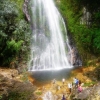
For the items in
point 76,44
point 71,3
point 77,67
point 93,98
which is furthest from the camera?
point 71,3

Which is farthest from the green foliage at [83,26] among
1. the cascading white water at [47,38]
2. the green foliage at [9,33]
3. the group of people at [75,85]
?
the green foliage at [9,33]

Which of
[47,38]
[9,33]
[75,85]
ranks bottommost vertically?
[75,85]

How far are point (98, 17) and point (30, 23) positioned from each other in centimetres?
655

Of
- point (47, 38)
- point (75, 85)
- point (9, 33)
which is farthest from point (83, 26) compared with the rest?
point (75, 85)

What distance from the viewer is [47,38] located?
934 inches

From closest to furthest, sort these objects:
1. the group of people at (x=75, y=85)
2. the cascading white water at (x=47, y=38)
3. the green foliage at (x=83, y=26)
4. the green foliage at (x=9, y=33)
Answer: the group of people at (x=75, y=85) < the green foliage at (x=9, y=33) < the cascading white water at (x=47, y=38) < the green foliage at (x=83, y=26)

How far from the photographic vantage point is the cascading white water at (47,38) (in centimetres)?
2222

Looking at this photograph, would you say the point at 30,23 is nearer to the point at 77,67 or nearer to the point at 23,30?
the point at 23,30

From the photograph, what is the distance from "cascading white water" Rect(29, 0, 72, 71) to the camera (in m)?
22.2

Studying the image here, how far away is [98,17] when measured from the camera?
24.1 metres

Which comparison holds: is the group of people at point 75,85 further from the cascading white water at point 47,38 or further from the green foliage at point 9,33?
the green foliage at point 9,33

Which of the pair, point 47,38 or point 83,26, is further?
point 83,26

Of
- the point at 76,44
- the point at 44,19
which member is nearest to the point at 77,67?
the point at 76,44

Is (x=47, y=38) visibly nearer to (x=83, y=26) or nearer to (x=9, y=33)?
(x=83, y=26)
